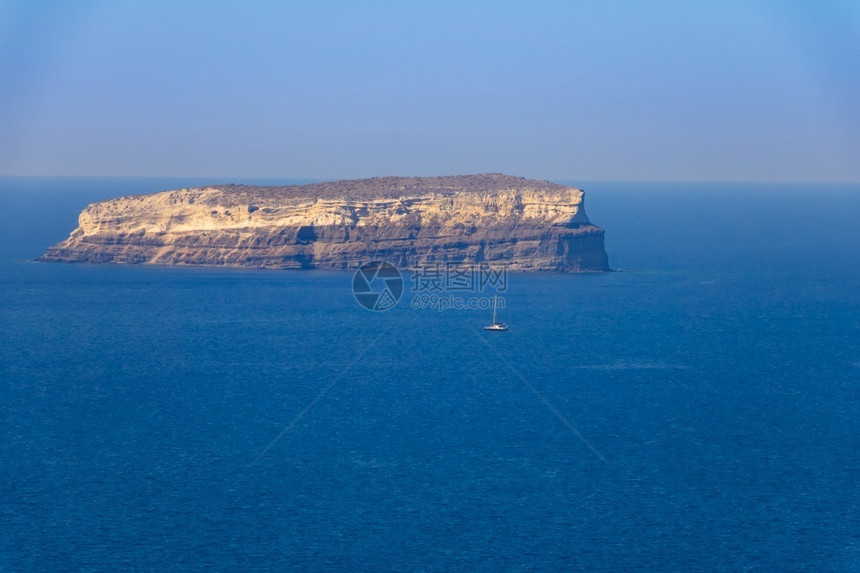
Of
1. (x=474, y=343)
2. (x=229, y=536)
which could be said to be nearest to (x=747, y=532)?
(x=229, y=536)

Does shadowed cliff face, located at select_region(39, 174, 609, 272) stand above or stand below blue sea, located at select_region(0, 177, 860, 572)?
above

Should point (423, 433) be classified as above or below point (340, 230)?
below

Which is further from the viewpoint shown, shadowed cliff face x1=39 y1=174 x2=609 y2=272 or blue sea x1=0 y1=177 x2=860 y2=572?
shadowed cliff face x1=39 y1=174 x2=609 y2=272

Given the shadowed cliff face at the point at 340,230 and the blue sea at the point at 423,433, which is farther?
the shadowed cliff face at the point at 340,230

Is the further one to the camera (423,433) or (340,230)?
(340,230)
